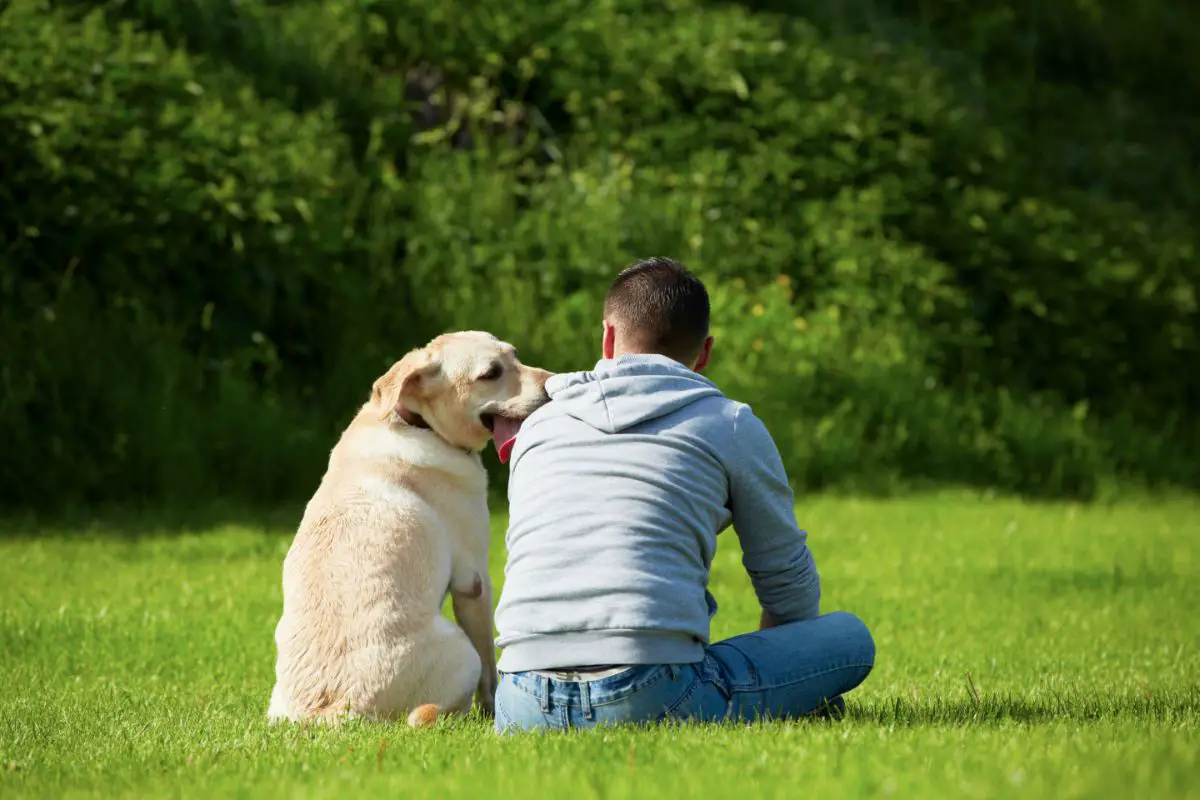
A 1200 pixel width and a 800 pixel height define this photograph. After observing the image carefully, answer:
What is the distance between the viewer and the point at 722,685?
4.62 meters

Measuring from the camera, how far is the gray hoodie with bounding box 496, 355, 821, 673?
14.2ft

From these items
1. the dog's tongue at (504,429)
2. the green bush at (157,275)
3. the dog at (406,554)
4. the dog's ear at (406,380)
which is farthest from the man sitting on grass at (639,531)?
the green bush at (157,275)

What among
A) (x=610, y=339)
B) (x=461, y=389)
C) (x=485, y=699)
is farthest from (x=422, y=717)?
(x=610, y=339)

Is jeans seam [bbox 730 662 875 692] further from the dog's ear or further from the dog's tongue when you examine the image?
the dog's ear

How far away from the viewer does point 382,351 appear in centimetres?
1131

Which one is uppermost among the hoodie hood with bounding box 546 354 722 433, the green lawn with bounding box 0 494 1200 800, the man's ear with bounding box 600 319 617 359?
the man's ear with bounding box 600 319 617 359

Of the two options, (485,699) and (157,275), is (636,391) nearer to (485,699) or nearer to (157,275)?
(485,699)

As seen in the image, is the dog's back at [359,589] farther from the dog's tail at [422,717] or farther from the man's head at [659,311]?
the man's head at [659,311]

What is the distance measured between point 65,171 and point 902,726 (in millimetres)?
8003

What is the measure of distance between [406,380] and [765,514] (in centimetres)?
141

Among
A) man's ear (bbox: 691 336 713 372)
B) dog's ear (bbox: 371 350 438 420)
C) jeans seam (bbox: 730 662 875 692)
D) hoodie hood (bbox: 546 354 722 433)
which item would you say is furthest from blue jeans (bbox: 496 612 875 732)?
dog's ear (bbox: 371 350 438 420)

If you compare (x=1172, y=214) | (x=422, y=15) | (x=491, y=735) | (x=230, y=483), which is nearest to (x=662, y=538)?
(x=491, y=735)

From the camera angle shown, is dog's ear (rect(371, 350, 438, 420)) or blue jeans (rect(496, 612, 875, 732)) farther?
dog's ear (rect(371, 350, 438, 420))

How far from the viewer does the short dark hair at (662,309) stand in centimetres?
454
